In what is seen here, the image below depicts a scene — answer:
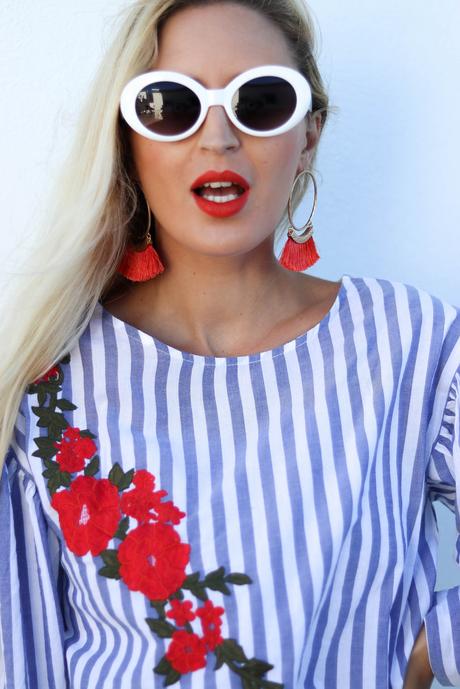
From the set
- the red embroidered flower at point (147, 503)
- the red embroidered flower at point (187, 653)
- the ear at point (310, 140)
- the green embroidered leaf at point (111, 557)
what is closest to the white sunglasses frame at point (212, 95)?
the ear at point (310, 140)

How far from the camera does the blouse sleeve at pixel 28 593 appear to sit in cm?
149

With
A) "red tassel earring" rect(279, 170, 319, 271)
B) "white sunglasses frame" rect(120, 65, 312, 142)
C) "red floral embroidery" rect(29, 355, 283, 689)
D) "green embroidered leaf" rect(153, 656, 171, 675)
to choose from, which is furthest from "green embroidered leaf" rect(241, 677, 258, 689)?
"white sunglasses frame" rect(120, 65, 312, 142)

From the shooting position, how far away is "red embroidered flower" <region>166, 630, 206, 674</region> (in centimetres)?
138

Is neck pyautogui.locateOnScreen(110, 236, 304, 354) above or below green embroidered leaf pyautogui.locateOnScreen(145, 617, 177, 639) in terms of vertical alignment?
above

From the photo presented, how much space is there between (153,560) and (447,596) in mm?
458

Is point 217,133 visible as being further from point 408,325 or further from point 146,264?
point 408,325

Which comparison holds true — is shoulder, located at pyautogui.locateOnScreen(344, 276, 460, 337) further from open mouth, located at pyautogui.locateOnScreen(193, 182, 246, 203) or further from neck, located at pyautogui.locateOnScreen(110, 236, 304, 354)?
open mouth, located at pyautogui.locateOnScreen(193, 182, 246, 203)

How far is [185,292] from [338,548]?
0.50 m

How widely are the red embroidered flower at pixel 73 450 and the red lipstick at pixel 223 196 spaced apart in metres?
0.40

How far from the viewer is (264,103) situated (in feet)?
4.66

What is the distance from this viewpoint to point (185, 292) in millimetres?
1627

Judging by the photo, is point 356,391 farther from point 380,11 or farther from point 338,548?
point 380,11

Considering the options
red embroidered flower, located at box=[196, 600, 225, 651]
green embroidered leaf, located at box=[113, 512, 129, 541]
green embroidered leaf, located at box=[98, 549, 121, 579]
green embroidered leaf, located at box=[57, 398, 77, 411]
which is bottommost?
red embroidered flower, located at box=[196, 600, 225, 651]

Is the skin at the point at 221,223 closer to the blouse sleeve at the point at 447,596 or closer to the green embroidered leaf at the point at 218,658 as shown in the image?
the blouse sleeve at the point at 447,596
